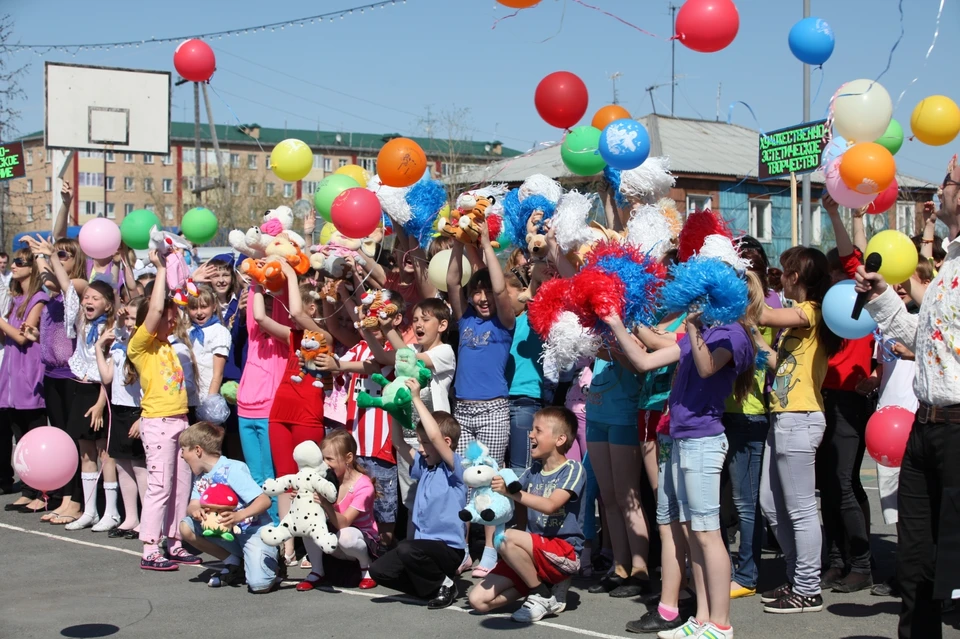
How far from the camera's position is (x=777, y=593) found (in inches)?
214

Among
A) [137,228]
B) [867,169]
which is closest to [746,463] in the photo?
[867,169]

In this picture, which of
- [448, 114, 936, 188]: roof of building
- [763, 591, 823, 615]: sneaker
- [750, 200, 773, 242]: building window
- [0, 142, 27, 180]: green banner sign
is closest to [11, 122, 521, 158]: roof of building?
[448, 114, 936, 188]: roof of building

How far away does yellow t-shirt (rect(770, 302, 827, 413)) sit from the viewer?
540cm

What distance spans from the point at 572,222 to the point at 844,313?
1.60m

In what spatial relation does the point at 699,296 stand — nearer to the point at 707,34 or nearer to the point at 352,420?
the point at 707,34

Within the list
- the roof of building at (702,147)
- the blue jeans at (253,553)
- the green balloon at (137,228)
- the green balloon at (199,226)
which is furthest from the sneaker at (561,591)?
the roof of building at (702,147)

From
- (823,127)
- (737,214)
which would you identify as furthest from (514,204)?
(823,127)

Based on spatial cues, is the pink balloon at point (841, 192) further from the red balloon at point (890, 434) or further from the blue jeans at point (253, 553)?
the blue jeans at point (253, 553)

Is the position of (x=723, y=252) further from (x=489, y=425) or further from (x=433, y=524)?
(x=433, y=524)

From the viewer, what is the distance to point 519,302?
256 inches

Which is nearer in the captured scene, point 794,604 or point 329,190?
point 794,604

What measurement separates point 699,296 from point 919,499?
3.99 feet

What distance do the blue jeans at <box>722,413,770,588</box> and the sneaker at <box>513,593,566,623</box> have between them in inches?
43.2

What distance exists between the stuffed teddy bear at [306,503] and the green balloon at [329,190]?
1990 mm
